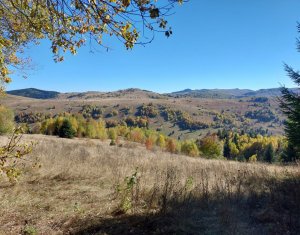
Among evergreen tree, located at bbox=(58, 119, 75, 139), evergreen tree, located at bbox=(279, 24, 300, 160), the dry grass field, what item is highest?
evergreen tree, located at bbox=(279, 24, 300, 160)

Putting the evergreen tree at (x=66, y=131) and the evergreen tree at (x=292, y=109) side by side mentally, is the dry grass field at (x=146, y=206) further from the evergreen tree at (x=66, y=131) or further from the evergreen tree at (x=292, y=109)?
the evergreen tree at (x=66, y=131)

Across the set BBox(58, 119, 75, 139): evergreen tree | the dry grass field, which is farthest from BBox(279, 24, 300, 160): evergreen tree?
BBox(58, 119, 75, 139): evergreen tree

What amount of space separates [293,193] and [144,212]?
3895 mm

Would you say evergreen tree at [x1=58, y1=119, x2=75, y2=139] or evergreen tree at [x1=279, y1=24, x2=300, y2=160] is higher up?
evergreen tree at [x1=279, y1=24, x2=300, y2=160]

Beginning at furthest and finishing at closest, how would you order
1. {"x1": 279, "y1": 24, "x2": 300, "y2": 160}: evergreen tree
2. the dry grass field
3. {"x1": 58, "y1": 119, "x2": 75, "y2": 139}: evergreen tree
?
{"x1": 58, "y1": 119, "x2": 75, "y2": 139}: evergreen tree, {"x1": 279, "y1": 24, "x2": 300, "y2": 160}: evergreen tree, the dry grass field

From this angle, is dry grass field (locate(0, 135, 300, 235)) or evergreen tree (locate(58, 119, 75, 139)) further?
evergreen tree (locate(58, 119, 75, 139))

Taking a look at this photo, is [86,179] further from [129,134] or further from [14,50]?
[129,134]

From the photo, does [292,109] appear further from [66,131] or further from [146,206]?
[66,131]

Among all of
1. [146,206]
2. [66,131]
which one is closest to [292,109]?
[146,206]

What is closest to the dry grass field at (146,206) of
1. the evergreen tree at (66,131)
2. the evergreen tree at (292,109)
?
the evergreen tree at (292,109)

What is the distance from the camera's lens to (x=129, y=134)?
11638 cm

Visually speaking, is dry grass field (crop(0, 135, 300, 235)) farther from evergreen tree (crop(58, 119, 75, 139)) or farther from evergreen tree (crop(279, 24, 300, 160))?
evergreen tree (crop(58, 119, 75, 139))

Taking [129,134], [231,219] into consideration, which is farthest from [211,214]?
[129,134]

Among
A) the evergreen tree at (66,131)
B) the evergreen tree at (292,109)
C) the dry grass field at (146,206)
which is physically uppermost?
the evergreen tree at (292,109)
